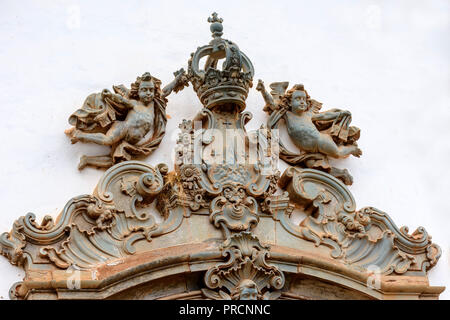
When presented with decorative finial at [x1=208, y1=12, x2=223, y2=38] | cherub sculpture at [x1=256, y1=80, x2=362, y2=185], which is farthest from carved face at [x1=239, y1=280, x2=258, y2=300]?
decorative finial at [x1=208, y1=12, x2=223, y2=38]

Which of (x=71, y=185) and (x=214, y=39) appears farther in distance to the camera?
(x=214, y=39)

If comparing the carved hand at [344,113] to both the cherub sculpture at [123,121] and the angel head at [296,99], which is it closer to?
the angel head at [296,99]

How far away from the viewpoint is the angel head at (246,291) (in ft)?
20.7

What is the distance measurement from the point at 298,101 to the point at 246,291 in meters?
1.42

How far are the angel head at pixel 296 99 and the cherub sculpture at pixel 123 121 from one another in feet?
2.51

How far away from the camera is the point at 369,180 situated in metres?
7.25

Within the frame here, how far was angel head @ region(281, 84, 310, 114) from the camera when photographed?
23.3ft

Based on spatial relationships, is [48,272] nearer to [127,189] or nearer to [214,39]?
[127,189]

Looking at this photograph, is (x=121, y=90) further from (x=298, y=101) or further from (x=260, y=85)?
(x=298, y=101)

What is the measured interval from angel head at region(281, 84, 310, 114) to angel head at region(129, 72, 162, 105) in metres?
0.86

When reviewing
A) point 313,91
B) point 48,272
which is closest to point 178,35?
point 313,91

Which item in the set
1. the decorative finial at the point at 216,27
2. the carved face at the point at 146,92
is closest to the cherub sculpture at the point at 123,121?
the carved face at the point at 146,92

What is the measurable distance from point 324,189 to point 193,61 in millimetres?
1147
